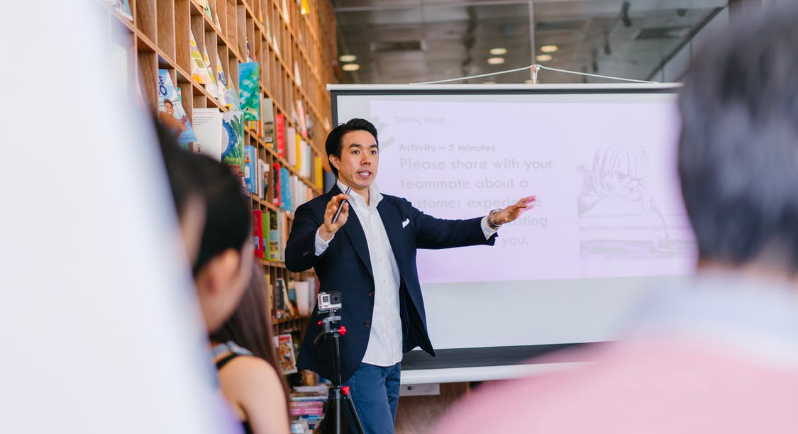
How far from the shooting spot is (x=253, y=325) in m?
0.97

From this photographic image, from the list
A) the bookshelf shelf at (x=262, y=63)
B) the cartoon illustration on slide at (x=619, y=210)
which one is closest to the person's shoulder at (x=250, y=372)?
the bookshelf shelf at (x=262, y=63)

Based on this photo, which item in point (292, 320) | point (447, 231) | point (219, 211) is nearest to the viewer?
point (219, 211)

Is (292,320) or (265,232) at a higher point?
(265,232)

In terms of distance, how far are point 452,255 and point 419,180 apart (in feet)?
1.21

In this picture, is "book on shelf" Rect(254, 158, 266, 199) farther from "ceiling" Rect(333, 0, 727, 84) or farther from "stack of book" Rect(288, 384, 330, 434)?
"ceiling" Rect(333, 0, 727, 84)

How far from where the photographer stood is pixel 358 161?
2721 mm

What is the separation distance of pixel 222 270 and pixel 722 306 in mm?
503

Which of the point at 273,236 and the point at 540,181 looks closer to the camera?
the point at 540,181

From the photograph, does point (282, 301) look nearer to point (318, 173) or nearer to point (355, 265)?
point (355, 265)

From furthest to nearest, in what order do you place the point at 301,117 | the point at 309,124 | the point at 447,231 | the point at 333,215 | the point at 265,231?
the point at 309,124, the point at 301,117, the point at 265,231, the point at 447,231, the point at 333,215

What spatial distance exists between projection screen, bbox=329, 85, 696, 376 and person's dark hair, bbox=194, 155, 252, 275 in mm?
2519

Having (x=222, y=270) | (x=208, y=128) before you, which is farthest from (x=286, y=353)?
(x=222, y=270)

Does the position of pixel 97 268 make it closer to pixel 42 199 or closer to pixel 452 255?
pixel 42 199

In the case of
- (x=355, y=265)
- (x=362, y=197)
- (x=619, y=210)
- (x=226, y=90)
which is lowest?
(x=355, y=265)
